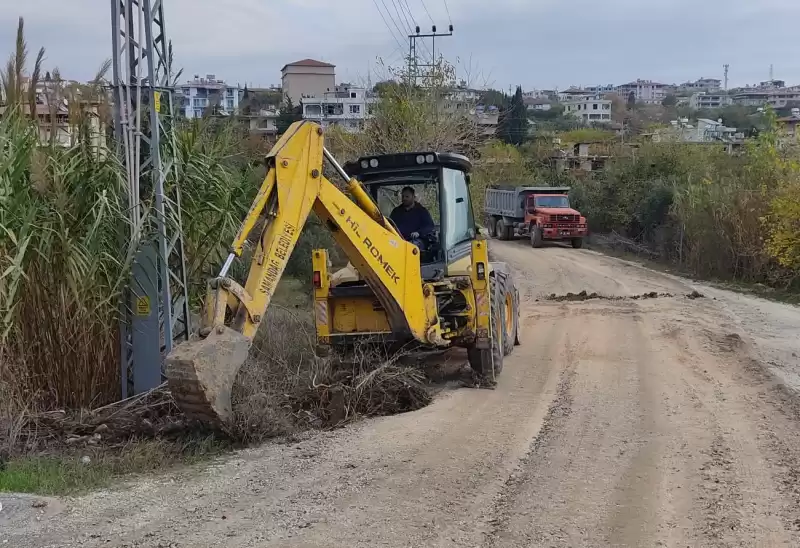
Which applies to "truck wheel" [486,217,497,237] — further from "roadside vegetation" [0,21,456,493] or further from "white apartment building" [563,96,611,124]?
"white apartment building" [563,96,611,124]

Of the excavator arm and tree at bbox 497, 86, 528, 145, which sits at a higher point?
tree at bbox 497, 86, 528, 145

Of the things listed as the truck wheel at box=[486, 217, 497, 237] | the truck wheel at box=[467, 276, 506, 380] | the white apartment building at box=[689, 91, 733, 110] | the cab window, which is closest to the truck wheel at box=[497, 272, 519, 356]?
the truck wheel at box=[467, 276, 506, 380]

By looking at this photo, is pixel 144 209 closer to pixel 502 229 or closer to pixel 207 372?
pixel 207 372

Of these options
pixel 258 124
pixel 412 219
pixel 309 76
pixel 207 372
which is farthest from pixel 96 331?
pixel 309 76

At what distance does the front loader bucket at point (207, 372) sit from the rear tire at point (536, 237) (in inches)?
1046

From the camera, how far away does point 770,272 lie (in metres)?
19.9

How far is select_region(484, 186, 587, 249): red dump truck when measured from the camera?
1244 inches

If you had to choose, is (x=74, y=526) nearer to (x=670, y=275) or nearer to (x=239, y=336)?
(x=239, y=336)

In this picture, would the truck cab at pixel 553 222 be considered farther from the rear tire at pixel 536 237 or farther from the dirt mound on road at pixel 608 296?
the dirt mound on road at pixel 608 296

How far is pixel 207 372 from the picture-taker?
579cm

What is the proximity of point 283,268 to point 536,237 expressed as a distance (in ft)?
86.1

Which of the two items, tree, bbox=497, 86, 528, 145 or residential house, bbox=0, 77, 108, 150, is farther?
tree, bbox=497, 86, 528, 145

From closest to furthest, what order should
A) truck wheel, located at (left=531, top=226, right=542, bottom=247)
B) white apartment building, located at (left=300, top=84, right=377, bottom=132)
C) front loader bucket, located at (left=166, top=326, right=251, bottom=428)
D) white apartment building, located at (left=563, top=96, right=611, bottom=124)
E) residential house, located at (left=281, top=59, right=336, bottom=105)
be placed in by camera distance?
1. front loader bucket, located at (left=166, top=326, right=251, bottom=428)
2. white apartment building, located at (left=300, top=84, right=377, bottom=132)
3. truck wheel, located at (left=531, top=226, right=542, bottom=247)
4. residential house, located at (left=281, top=59, right=336, bottom=105)
5. white apartment building, located at (left=563, top=96, right=611, bottom=124)

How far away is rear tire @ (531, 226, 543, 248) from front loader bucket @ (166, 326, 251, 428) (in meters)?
26.6
